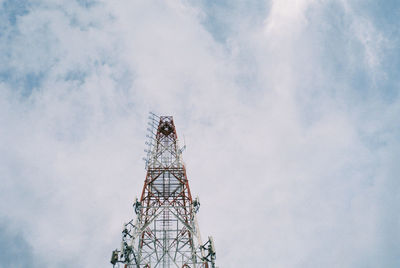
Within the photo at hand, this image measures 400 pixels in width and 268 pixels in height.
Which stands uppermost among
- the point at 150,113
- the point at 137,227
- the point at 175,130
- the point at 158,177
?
the point at 150,113

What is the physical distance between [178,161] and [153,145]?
16.9 ft

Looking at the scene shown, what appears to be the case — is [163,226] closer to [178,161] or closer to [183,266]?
[183,266]

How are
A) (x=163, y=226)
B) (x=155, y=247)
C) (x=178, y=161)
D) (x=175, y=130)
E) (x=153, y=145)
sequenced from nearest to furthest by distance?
(x=155, y=247)
(x=163, y=226)
(x=178, y=161)
(x=153, y=145)
(x=175, y=130)

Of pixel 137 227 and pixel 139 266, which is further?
pixel 137 227

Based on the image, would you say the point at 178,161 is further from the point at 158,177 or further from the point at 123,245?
the point at 123,245

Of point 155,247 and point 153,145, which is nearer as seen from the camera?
point 155,247

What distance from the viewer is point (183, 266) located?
25.2 m

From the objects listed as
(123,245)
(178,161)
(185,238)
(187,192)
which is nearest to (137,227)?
(123,245)

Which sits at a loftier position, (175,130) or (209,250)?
(175,130)

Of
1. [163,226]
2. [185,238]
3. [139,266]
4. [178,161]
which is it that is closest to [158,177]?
[178,161]

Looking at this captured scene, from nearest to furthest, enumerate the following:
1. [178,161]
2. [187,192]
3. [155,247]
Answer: [155,247] → [187,192] → [178,161]

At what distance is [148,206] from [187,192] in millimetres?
4865

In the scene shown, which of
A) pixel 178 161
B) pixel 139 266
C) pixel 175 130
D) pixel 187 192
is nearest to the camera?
pixel 139 266

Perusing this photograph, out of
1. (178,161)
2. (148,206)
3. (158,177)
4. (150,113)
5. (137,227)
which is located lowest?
(137,227)
